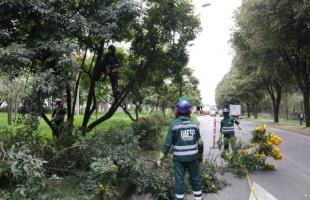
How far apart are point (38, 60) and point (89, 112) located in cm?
495

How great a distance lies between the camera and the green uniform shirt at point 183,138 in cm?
665

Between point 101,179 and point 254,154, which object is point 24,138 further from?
point 254,154

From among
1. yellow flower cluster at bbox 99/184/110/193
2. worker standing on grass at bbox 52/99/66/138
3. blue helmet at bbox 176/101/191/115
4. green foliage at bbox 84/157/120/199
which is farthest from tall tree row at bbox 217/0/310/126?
yellow flower cluster at bbox 99/184/110/193

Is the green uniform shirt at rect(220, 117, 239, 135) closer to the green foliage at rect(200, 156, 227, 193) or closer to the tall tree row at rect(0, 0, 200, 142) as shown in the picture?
the tall tree row at rect(0, 0, 200, 142)

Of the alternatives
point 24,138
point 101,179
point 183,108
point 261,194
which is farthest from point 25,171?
point 261,194

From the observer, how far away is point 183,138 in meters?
6.64

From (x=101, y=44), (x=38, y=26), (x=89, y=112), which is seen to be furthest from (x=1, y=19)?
(x=89, y=112)

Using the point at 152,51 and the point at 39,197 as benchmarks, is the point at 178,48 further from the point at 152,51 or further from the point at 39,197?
the point at 39,197

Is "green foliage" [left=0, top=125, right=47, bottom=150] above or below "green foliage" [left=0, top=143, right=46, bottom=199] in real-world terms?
above

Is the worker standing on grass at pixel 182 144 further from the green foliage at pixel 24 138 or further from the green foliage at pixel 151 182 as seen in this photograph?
the green foliage at pixel 24 138

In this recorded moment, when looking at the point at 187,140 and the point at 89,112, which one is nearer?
the point at 187,140

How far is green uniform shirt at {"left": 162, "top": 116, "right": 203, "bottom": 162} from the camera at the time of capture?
6.65m

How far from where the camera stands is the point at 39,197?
5434mm

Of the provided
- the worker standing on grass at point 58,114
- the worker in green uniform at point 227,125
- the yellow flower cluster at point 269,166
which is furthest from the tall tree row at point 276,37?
the worker standing on grass at point 58,114
